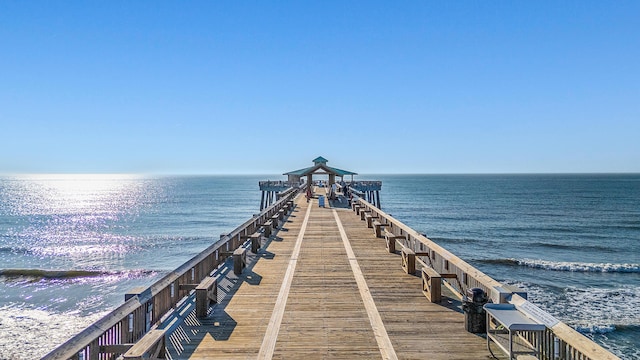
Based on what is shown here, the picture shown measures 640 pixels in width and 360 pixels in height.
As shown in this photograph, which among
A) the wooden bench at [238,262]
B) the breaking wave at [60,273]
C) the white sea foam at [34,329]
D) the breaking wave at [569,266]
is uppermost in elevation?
the wooden bench at [238,262]

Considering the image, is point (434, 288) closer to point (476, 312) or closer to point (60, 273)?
point (476, 312)

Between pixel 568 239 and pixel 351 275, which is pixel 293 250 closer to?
pixel 351 275

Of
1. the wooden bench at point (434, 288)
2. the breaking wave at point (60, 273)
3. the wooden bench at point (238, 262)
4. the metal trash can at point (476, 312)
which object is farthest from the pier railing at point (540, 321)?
the breaking wave at point (60, 273)

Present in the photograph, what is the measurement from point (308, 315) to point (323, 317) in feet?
0.91

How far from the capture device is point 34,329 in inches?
591

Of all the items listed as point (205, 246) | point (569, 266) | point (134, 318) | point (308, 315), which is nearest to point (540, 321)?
point (308, 315)

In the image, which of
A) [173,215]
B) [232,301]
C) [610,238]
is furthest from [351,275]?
[173,215]

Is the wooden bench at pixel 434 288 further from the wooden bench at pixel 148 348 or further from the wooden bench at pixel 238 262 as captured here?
the wooden bench at pixel 148 348

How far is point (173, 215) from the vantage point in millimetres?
58062

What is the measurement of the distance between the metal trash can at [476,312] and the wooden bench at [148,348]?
4417mm

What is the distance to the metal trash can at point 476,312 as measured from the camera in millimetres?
6043

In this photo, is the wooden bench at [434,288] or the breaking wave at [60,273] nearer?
the wooden bench at [434,288]

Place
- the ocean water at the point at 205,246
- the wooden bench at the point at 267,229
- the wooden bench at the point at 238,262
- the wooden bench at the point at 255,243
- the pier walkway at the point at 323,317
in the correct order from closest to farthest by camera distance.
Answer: the pier walkway at the point at 323,317
the wooden bench at the point at 238,262
the wooden bench at the point at 255,243
the wooden bench at the point at 267,229
the ocean water at the point at 205,246

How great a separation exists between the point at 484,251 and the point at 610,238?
14769mm
